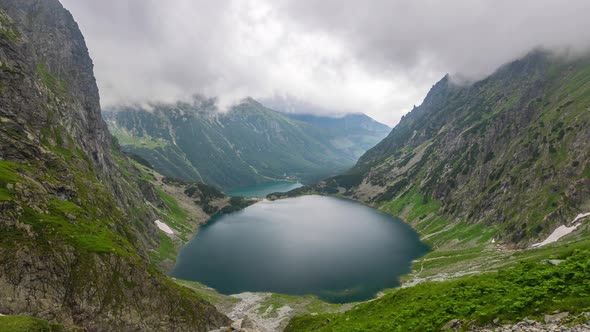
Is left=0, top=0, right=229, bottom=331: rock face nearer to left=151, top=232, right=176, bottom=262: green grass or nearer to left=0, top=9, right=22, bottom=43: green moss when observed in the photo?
left=0, top=9, right=22, bottom=43: green moss

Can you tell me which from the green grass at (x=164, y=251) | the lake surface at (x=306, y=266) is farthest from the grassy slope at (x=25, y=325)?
the green grass at (x=164, y=251)

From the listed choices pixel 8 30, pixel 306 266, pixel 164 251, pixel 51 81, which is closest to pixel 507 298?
pixel 306 266

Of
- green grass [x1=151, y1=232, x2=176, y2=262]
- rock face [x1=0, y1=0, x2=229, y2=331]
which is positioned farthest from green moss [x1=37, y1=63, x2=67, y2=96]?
green grass [x1=151, y1=232, x2=176, y2=262]

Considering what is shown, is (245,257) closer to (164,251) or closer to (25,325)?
(164,251)

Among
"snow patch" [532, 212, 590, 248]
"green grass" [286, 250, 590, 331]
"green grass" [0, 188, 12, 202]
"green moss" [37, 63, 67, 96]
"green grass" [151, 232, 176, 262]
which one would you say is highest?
"green moss" [37, 63, 67, 96]

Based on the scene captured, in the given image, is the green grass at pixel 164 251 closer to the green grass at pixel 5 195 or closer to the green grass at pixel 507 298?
the green grass at pixel 5 195

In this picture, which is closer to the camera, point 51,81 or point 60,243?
point 60,243

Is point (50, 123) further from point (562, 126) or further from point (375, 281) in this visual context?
point (562, 126)
